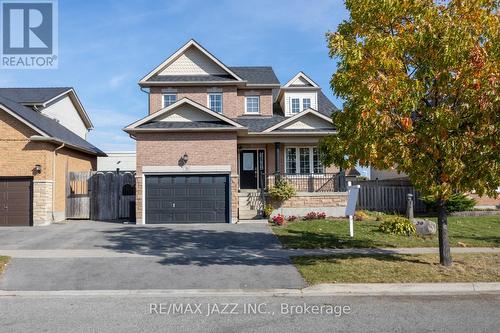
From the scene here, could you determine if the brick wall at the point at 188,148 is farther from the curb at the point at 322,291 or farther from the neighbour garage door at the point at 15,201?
the curb at the point at 322,291

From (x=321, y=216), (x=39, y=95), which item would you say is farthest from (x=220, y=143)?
(x=39, y=95)

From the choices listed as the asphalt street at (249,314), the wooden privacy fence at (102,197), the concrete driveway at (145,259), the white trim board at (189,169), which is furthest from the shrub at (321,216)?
the asphalt street at (249,314)

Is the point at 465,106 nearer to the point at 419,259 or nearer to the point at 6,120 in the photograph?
the point at 419,259

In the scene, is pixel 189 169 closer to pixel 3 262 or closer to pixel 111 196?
pixel 111 196

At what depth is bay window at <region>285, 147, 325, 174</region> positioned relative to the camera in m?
22.7

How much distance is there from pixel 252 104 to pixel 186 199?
830cm

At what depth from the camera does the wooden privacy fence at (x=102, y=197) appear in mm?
21406

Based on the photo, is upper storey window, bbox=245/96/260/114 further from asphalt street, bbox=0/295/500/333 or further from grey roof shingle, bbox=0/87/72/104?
asphalt street, bbox=0/295/500/333

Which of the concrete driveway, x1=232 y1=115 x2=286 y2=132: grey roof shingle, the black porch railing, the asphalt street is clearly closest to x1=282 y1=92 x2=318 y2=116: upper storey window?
x1=232 y1=115 x2=286 y2=132: grey roof shingle

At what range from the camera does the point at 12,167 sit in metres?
18.9

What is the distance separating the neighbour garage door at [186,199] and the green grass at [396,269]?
337 inches

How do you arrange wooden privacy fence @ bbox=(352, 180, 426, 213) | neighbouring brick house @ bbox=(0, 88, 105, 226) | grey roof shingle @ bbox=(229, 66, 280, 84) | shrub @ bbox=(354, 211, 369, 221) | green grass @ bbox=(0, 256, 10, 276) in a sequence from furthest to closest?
grey roof shingle @ bbox=(229, 66, 280, 84), wooden privacy fence @ bbox=(352, 180, 426, 213), neighbouring brick house @ bbox=(0, 88, 105, 226), shrub @ bbox=(354, 211, 369, 221), green grass @ bbox=(0, 256, 10, 276)

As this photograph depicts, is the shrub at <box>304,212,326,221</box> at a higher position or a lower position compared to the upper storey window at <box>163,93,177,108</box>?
lower

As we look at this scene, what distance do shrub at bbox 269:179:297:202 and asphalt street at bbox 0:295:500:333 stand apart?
37.7 feet
